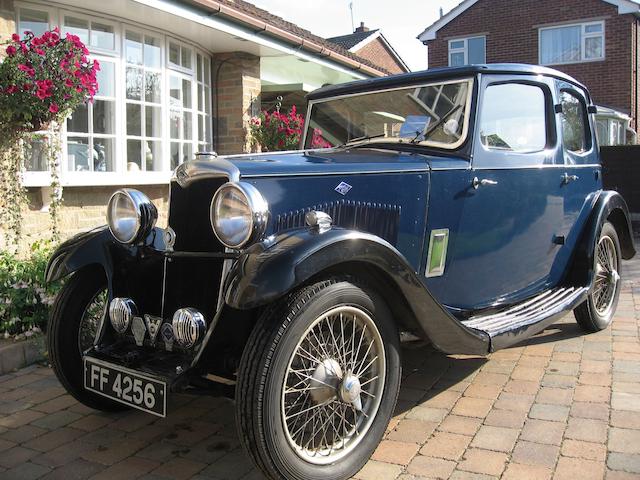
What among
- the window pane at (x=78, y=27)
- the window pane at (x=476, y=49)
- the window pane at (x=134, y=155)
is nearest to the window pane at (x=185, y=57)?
the window pane at (x=134, y=155)

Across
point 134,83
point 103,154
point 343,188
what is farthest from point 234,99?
point 343,188

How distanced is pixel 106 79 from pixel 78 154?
0.86m

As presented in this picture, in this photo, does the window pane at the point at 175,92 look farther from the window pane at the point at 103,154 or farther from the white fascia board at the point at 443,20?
the white fascia board at the point at 443,20

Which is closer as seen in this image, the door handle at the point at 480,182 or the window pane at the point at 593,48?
the door handle at the point at 480,182

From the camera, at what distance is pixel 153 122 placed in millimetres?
7004

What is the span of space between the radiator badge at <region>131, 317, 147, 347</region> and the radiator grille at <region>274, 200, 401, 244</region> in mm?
766

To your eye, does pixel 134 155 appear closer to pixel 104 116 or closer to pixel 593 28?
pixel 104 116

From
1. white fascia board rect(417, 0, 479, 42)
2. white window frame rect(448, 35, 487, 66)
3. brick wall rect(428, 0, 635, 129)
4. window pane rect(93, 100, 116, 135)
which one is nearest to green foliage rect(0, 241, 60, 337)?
window pane rect(93, 100, 116, 135)

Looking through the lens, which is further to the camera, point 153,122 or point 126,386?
point 153,122

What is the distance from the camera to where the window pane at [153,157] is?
6949 millimetres

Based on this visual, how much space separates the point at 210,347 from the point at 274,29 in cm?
573

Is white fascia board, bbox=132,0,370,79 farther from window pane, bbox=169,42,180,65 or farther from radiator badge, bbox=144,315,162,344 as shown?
radiator badge, bbox=144,315,162,344

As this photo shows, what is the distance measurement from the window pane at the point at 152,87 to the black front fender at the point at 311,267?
16.6 ft

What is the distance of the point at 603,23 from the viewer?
66.3ft
